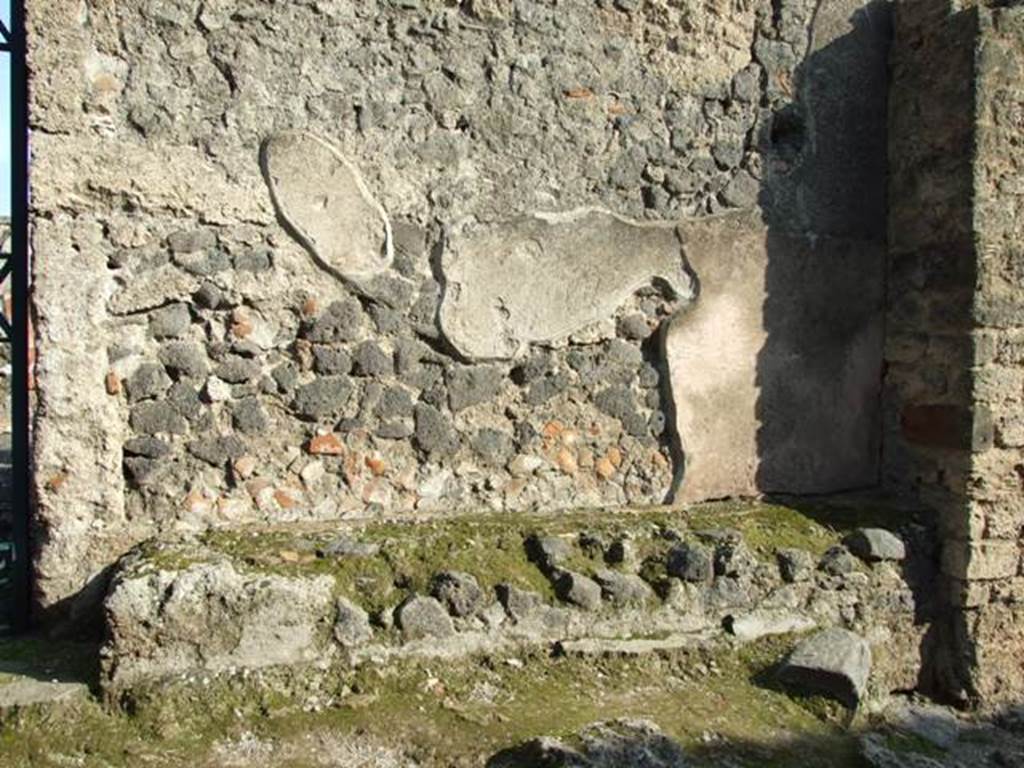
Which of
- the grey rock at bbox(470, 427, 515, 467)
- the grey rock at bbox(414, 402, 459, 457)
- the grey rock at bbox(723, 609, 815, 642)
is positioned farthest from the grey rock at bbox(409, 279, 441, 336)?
the grey rock at bbox(723, 609, 815, 642)

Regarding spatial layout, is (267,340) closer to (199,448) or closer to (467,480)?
(199,448)

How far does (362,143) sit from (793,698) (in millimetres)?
2122

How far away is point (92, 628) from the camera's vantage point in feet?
9.66

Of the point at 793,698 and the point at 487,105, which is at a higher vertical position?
the point at 487,105

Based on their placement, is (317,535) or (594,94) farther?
(594,94)

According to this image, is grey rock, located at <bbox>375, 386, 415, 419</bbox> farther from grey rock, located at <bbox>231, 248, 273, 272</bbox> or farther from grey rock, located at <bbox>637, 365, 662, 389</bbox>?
grey rock, located at <bbox>637, 365, 662, 389</bbox>

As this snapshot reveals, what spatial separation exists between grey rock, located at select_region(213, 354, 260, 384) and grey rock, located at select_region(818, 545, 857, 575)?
191 cm

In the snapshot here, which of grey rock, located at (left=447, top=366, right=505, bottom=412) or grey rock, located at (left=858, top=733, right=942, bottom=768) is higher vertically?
grey rock, located at (left=447, top=366, right=505, bottom=412)

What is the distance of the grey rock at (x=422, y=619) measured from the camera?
9.31ft

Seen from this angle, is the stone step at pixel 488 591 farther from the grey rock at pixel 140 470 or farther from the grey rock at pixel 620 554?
the grey rock at pixel 140 470

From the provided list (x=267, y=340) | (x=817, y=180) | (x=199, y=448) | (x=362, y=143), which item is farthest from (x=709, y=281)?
(x=199, y=448)

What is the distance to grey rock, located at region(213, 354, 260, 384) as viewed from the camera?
3.10 metres

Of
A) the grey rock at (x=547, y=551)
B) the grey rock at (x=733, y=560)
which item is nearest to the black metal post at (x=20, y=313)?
the grey rock at (x=547, y=551)

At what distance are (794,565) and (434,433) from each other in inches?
48.0
